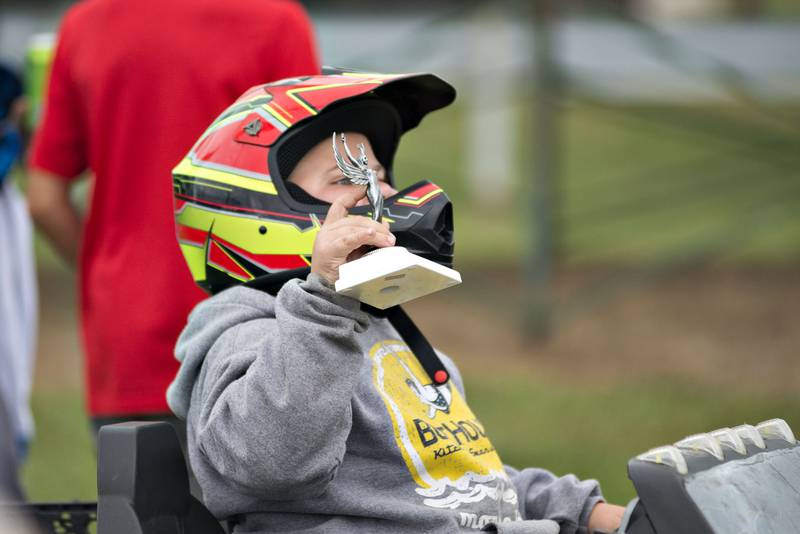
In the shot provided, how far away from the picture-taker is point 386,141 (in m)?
2.90

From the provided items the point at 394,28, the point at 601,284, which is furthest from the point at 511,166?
the point at 394,28

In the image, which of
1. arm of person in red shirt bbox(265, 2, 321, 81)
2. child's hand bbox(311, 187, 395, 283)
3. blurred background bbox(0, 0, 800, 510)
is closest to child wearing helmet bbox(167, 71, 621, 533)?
child's hand bbox(311, 187, 395, 283)

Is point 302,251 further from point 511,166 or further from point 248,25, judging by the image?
point 511,166

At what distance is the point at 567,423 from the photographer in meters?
7.31

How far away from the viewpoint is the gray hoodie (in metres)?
2.17

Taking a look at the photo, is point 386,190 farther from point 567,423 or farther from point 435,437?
point 567,423

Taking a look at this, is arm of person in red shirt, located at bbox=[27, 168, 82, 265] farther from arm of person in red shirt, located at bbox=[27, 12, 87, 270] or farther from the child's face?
the child's face

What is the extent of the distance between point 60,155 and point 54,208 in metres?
0.19

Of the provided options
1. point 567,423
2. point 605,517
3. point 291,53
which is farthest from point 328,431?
point 567,423

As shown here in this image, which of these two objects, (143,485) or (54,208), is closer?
(143,485)

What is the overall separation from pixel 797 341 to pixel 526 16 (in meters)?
3.36

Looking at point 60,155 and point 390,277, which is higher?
point 390,277

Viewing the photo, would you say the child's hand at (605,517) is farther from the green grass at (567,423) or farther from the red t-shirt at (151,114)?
the green grass at (567,423)

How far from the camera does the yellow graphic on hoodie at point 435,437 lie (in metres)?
2.45
